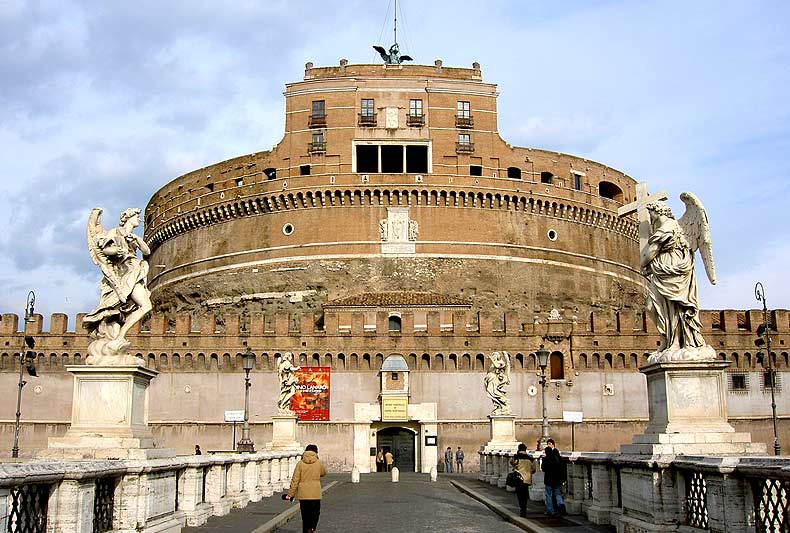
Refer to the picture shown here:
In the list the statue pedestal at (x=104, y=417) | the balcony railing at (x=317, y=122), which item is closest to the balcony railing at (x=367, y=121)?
the balcony railing at (x=317, y=122)

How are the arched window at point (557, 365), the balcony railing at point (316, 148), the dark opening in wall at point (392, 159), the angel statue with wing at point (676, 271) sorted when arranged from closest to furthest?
the angel statue with wing at point (676, 271) < the arched window at point (557, 365) < the balcony railing at point (316, 148) < the dark opening in wall at point (392, 159)

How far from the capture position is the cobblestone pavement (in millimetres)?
12078

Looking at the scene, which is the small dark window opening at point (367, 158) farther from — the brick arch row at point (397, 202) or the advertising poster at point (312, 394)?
the advertising poster at point (312, 394)

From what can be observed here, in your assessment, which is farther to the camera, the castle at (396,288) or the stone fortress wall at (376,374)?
the castle at (396,288)

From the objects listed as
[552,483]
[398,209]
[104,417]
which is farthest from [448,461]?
[104,417]

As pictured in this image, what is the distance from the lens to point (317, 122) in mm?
48500

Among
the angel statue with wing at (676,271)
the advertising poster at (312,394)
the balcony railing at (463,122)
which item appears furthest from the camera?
the balcony railing at (463,122)

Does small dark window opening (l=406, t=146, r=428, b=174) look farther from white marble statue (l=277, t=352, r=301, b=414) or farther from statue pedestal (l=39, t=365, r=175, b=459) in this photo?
statue pedestal (l=39, t=365, r=175, b=459)

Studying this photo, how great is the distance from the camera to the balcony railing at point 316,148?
48062mm

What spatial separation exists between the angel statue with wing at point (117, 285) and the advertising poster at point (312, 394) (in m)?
27.7

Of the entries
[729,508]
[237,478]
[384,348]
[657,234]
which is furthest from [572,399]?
[729,508]

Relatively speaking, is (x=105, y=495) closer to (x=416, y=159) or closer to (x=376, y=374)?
(x=376, y=374)

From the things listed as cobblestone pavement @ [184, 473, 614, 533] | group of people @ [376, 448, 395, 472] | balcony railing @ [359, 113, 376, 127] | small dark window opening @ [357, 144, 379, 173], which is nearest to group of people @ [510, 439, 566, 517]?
cobblestone pavement @ [184, 473, 614, 533]

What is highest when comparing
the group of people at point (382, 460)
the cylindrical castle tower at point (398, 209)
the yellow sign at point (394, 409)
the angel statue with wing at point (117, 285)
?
the cylindrical castle tower at point (398, 209)
